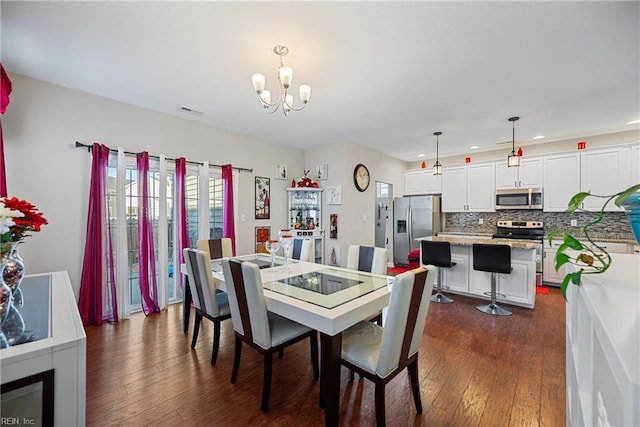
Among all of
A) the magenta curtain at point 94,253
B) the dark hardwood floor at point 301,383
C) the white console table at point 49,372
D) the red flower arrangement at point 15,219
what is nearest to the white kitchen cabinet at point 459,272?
the dark hardwood floor at point 301,383

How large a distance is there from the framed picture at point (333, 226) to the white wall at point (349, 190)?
7 cm

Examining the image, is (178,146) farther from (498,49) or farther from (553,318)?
(553,318)

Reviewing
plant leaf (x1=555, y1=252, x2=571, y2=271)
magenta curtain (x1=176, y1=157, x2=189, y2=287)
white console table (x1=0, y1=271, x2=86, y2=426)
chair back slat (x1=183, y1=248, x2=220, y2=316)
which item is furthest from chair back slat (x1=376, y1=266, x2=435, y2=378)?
magenta curtain (x1=176, y1=157, x2=189, y2=287)

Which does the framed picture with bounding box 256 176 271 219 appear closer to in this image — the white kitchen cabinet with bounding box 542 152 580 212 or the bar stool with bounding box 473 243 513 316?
the bar stool with bounding box 473 243 513 316

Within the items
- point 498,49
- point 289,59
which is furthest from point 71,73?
point 498,49

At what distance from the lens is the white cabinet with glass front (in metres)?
5.16

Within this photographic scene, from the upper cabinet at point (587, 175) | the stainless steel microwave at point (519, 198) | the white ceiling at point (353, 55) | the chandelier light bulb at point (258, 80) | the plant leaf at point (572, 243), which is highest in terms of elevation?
the white ceiling at point (353, 55)

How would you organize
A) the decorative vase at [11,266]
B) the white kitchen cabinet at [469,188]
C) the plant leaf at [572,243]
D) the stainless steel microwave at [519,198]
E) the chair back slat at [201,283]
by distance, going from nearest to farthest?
the plant leaf at [572,243], the decorative vase at [11,266], the chair back slat at [201,283], the stainless steel microwave at [519,198], the white kitchen cabinet at [469,188]

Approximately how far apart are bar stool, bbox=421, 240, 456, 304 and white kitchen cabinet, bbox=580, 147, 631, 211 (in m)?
2.76

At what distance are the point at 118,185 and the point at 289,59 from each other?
2.47 metres

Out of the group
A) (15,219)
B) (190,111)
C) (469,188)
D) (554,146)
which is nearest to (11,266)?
(15,219)

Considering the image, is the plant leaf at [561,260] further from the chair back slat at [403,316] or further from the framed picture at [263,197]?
the framed picture at [263,197]

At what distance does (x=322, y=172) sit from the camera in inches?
207

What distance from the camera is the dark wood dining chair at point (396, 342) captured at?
1443mm
